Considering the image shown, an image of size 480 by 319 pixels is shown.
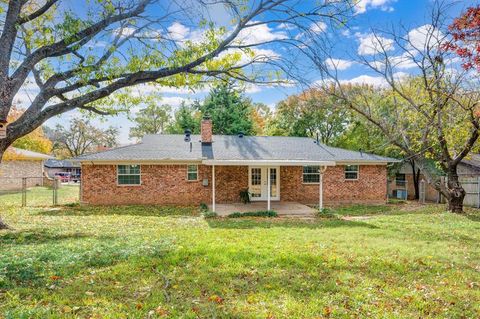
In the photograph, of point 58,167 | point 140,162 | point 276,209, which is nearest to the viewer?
point 276,209

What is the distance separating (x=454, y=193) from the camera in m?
14.4

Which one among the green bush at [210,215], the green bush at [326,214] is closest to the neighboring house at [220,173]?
the green bush at [326,214]

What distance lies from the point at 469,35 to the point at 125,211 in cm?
1282

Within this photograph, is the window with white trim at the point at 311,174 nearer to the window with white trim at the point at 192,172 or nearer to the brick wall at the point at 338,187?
the brick wall at the point at 338,187

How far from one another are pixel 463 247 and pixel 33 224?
38.0 ft

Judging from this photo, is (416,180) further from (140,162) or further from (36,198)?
(36,198)

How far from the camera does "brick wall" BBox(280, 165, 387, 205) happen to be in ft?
58.2

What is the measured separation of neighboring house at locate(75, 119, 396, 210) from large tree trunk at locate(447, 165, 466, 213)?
368 centimetres

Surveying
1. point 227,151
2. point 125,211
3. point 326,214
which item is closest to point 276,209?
point 326,214

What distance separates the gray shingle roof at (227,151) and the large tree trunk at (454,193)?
3576 mm

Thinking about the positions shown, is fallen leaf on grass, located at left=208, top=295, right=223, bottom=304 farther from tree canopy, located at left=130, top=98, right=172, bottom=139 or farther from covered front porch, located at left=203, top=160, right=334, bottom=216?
tree canopy, located at left=130, top=98, right=172, bottom=139

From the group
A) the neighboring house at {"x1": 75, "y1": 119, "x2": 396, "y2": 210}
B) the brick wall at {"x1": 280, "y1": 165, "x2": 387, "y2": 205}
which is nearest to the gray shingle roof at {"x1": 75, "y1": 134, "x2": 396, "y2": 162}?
the neighboring house at {"x1": 75, "y1": 119, "x2": 396, "y2": 210}

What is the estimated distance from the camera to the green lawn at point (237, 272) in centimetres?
411

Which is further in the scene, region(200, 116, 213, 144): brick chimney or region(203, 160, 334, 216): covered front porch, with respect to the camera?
region(200, 116, 213, 144): brick chimney
